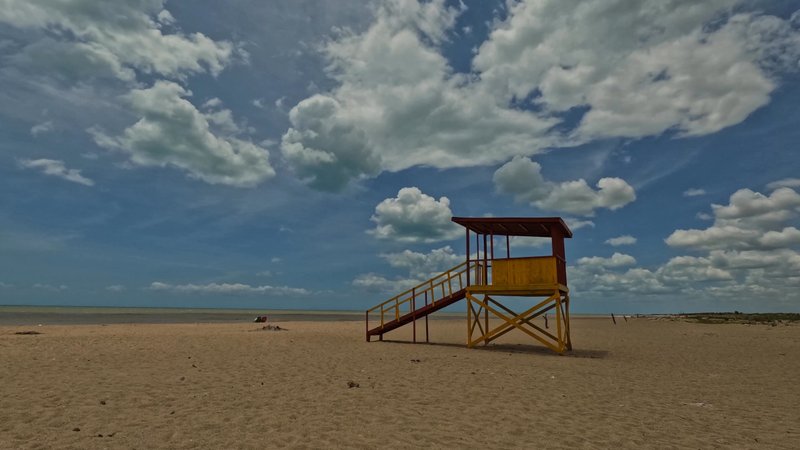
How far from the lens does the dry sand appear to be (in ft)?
25.1

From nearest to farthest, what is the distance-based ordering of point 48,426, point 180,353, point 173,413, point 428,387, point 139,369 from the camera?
1. point 48,426
2. point 173,413
3. point 428,387
4. point 139,369
5. point 180,353

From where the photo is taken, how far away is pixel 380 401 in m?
10.1

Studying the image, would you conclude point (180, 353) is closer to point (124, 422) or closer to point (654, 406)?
point (124, 422)

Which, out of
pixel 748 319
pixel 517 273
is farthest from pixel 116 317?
pixel 748 319

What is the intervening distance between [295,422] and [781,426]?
365 inches

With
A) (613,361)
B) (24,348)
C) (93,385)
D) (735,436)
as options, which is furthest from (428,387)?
(24,348)

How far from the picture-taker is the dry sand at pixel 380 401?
7.65 meters

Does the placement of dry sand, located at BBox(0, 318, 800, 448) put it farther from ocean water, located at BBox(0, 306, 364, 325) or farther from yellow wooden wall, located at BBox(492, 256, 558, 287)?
ocean water, located at BBox(0, 306, 364, 325)

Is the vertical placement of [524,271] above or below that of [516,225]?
below

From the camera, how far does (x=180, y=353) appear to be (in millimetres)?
17547

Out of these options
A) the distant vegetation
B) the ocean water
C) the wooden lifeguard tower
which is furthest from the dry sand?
the distant vegetation

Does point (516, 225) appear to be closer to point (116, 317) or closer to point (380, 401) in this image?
point (380, 401)

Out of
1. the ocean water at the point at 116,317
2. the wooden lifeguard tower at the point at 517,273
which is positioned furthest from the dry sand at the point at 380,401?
the ocean water at the point at 116,317

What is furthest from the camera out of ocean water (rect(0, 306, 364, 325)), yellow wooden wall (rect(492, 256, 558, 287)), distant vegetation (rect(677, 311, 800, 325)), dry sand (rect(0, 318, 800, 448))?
distant vegetation (rect(677, 311, 800, 325))
